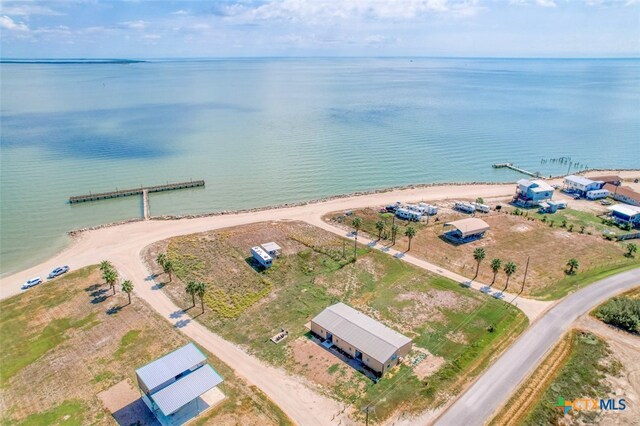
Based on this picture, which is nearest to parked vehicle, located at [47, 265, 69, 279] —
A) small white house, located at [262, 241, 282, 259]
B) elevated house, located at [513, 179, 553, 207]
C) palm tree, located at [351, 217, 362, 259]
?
small white house, located at [262, 241, 282, 259]

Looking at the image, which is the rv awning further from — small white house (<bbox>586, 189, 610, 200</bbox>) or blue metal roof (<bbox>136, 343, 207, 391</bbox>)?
blue metal roof (<bbox>136, 343, 207, 391</bbox>)

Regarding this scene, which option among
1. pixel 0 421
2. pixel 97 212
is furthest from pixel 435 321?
pixel 97 212

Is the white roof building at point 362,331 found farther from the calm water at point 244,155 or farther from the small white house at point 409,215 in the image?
the calm water at point 244,155

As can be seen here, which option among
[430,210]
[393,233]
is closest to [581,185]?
[430,210]

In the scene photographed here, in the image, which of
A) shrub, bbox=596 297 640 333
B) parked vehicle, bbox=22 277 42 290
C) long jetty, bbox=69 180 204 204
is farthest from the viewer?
long jetty, bbox=69 180 204 204

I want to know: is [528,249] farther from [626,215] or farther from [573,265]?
[626,215]

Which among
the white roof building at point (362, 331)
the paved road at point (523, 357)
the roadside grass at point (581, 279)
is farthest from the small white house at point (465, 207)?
the white roof building at point (362, 331)

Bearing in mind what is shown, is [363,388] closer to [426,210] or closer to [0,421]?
[0,421]
